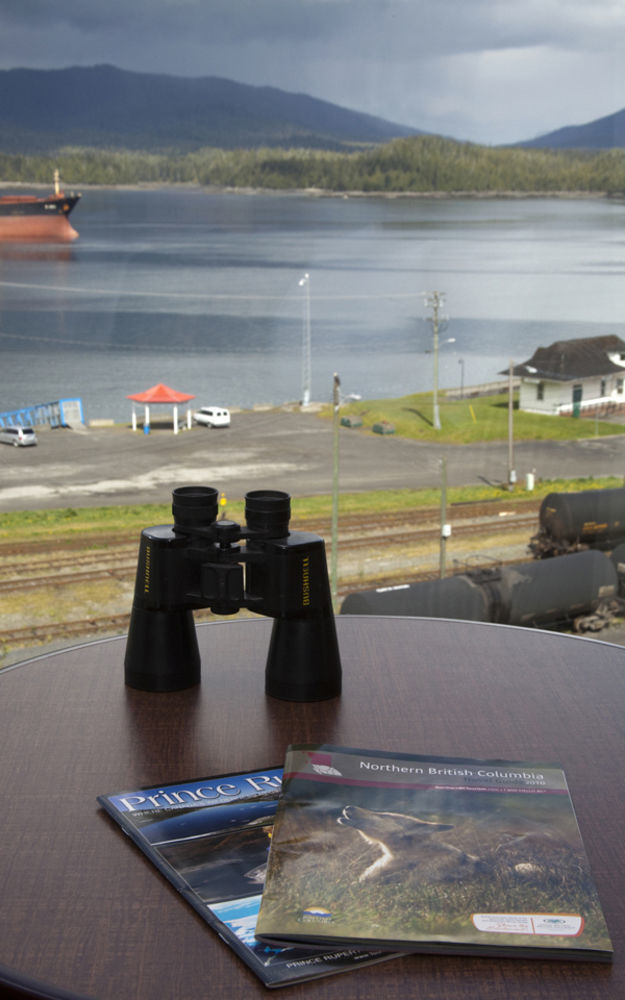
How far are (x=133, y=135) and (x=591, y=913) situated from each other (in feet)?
11.8

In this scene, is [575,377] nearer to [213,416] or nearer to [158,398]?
[213,416]

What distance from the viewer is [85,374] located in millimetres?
3799

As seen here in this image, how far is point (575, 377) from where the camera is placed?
4.52 m

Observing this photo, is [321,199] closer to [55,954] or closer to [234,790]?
[234,790]

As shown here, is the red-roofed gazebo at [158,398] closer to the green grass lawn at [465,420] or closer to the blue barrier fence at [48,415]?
the blue barrier fence at [48,415]

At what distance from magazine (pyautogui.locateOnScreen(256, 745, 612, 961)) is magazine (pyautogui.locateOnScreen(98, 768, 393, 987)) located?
2 centimetres

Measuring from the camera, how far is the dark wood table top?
0.87 metres

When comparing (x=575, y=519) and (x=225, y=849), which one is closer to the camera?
(x=225, y=849)

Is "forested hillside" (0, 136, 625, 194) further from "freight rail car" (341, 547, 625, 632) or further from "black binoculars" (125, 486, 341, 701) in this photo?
"black binoculars" (125, 486, 341, 701)

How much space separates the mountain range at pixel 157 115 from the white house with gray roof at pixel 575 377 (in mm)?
1226

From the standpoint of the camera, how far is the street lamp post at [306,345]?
4.07 meters

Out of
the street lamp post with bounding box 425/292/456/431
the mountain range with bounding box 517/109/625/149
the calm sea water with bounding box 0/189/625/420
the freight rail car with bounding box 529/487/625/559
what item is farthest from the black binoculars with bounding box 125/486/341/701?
the mountain range with bounding box 517/109/625/149

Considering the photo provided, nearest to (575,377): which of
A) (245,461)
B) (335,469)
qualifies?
(335,469)

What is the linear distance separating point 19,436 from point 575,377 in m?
2.45
